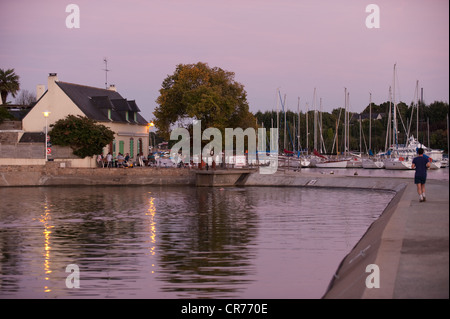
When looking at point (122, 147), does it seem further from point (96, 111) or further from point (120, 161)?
point (120, 161)

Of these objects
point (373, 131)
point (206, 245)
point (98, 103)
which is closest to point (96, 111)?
point (98, 103)

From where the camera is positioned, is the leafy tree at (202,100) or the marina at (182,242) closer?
the marina at (182,242)

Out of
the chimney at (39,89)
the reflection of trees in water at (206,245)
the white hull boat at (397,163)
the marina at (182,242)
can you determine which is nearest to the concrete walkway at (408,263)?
the marina at (182,242)

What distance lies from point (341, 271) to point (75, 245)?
1023 cm

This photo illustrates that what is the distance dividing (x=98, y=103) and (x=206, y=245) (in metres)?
46.2

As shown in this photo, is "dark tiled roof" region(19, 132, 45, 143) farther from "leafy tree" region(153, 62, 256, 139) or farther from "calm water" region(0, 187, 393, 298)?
"calm water" region(0, 187, 393, 298)

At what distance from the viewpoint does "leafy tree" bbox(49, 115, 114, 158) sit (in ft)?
190

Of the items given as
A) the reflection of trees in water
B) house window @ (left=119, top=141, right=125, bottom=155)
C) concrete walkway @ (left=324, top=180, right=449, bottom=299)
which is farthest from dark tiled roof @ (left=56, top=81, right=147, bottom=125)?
concrete walkway @ (left=324, top=180, right=449, bottom=299)

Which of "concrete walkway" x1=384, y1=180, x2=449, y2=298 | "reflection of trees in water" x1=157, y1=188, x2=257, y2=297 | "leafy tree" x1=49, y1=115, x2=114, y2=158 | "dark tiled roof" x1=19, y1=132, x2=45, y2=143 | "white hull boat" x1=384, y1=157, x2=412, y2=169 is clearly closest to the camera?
"concrete walkway" x1=384, y1=180, x2=449, y2=298

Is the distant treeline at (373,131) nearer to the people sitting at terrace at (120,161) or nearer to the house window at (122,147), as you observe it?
the house window at (122,147)

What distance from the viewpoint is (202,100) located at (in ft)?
193

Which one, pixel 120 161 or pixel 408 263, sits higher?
pixel 120 161

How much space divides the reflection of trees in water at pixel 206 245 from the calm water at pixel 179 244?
37 mm

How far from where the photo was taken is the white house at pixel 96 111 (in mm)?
61719
